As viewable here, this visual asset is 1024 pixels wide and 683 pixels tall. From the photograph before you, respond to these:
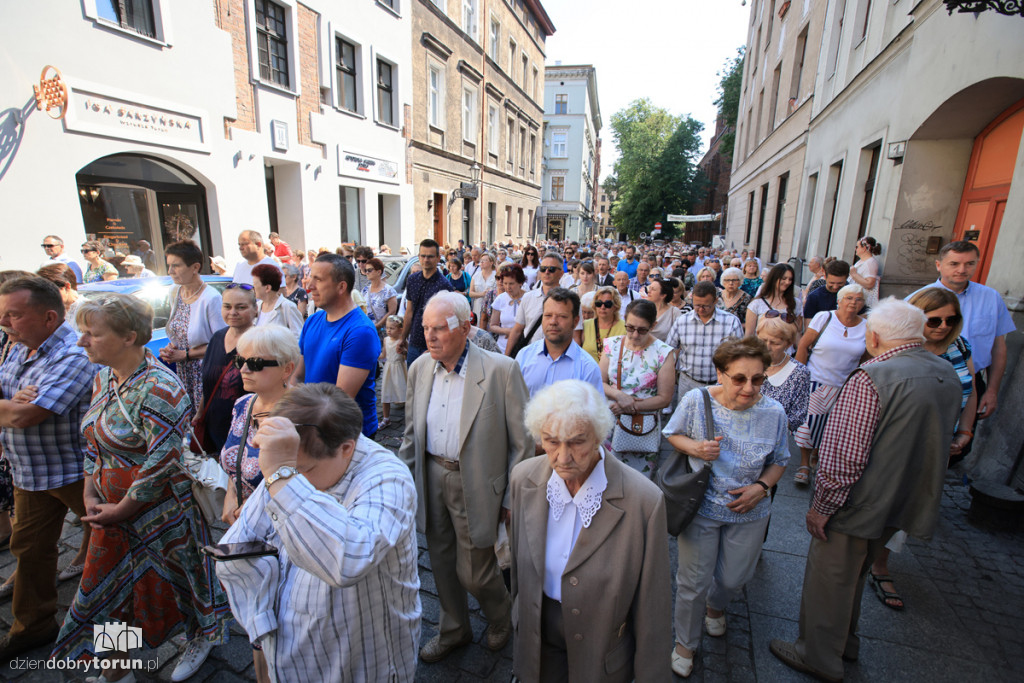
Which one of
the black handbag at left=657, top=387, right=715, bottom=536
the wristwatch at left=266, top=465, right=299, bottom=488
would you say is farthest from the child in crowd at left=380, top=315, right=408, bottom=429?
the wristwatch at left=266, top=465, right=299, bottom=488

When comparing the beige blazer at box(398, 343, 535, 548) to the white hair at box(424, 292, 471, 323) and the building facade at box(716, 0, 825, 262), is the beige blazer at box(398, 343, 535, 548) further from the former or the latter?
the building facade at box(716, 0, 825, 262)

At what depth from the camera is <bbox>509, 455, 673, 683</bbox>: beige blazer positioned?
5.73 feet

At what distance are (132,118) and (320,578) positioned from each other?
34.8 feet

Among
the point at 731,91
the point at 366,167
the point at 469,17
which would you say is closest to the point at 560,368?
the point at 366,167

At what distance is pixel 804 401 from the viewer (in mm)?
3719

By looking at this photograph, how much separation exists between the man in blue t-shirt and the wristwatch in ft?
5.56

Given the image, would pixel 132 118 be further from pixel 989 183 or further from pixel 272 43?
pixel 989 183

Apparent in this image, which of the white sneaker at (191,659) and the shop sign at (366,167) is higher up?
the shop sign at (366,167)

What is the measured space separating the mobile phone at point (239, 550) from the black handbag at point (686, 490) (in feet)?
6.00

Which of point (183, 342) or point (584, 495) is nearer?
point (584, 495)

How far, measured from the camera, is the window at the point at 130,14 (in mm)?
7895

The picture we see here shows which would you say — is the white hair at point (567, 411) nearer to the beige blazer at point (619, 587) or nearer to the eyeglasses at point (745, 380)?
the beige blazer at point (619, 587)

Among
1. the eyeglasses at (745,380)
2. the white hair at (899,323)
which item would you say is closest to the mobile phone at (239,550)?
the eyeglasses at (745,380)

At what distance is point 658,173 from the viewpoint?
144ft
